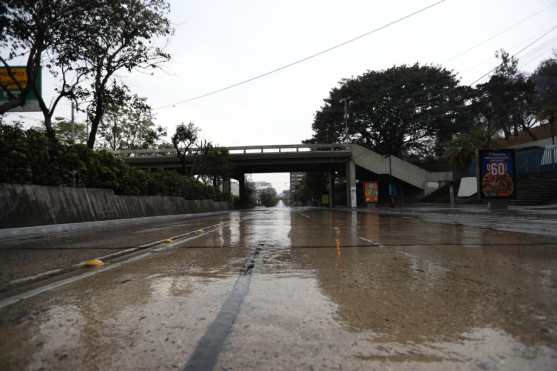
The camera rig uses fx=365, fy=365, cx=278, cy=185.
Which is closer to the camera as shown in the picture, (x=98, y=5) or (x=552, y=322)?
(x=552, y=322)

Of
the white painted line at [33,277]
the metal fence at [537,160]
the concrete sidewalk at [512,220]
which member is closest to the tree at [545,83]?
the metal fence at [537,160]

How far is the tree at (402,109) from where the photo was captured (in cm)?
5147

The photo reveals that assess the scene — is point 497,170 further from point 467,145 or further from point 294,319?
point 467,145

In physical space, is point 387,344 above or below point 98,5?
below

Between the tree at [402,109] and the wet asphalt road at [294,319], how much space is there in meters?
49.9

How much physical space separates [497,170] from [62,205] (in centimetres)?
2224

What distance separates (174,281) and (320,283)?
173 centimetres

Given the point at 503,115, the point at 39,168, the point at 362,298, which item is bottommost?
the point at 362,298

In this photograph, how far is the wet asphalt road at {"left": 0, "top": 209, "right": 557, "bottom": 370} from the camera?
221 cm

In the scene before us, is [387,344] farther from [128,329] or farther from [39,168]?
[39,168]

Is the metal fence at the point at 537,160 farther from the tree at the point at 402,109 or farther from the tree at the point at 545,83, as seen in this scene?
the tree at the point at 545,83

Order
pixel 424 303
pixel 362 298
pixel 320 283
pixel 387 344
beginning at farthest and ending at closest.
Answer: pixel 320 283 < pixel 362 298 < pixel 424 303 < pixel 387 344

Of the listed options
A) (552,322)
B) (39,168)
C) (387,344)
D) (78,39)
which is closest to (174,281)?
(387,344)

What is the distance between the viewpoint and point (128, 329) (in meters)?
2.74
